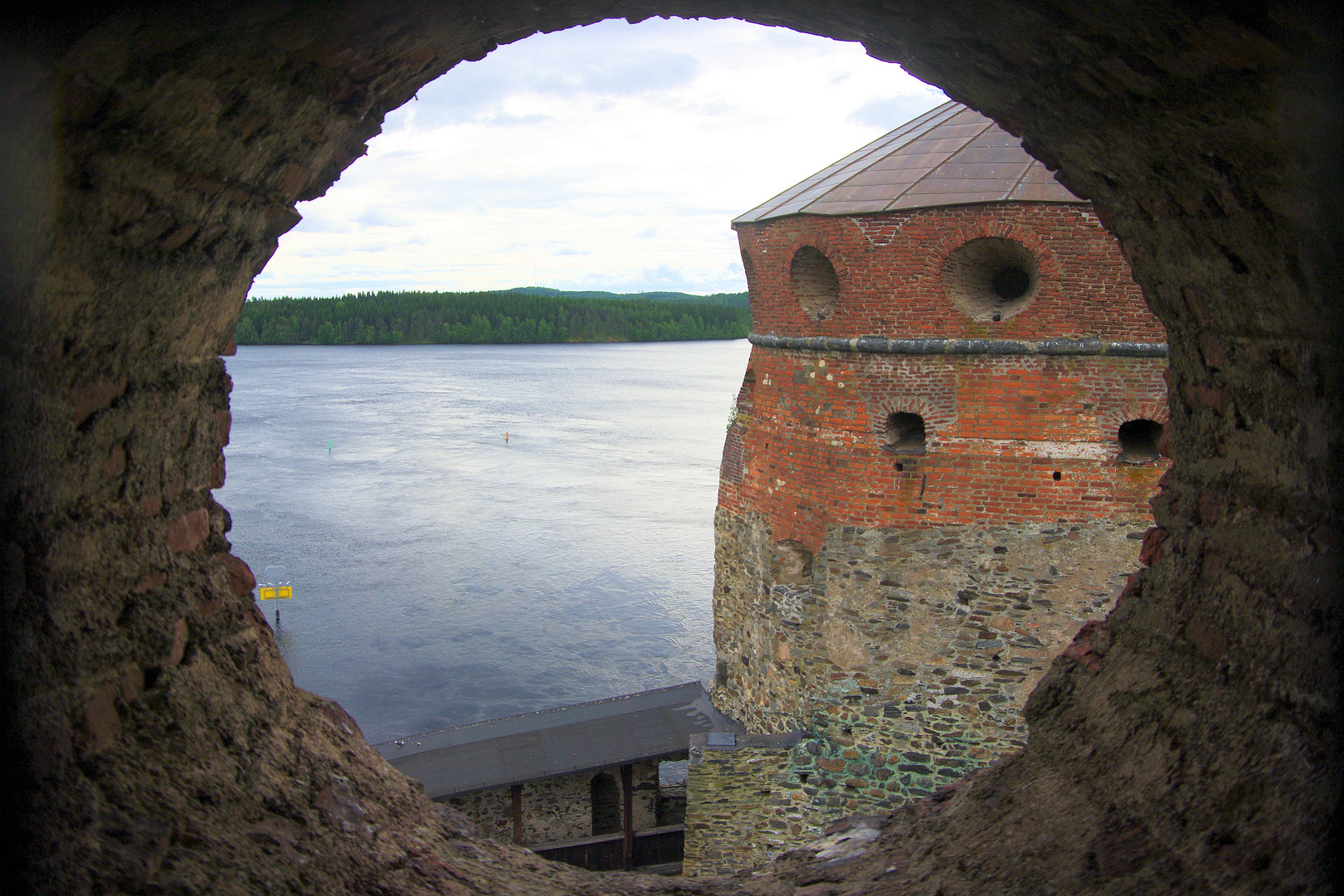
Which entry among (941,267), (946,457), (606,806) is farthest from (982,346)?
(606,806)

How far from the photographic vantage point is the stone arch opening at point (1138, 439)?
7.41m

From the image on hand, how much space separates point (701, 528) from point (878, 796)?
783 inches

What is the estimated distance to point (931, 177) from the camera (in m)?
7.85

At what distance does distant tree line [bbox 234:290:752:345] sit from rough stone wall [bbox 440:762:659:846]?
9307cm

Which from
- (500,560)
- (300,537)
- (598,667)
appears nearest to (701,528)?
(500,560)

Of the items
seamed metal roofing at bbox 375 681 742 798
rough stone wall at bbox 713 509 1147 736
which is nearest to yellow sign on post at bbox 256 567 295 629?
seamed metal roofing at bbox 375 681 742 798

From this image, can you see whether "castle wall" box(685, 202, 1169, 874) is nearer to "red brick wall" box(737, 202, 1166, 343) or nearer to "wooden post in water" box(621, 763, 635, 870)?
"red brick wall" box(737, 202, 1166, 343)

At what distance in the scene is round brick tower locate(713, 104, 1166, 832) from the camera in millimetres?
7305

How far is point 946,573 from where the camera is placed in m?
7.54

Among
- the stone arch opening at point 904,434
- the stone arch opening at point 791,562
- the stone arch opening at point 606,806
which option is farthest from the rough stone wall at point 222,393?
the stone arch opening at point 606,806

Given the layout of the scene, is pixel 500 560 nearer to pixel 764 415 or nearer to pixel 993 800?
pixel 764 415

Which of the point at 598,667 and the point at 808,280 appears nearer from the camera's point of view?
the point at 808,280

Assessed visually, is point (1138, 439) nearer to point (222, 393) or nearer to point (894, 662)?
point (894, 662)

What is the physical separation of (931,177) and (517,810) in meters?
7.80
